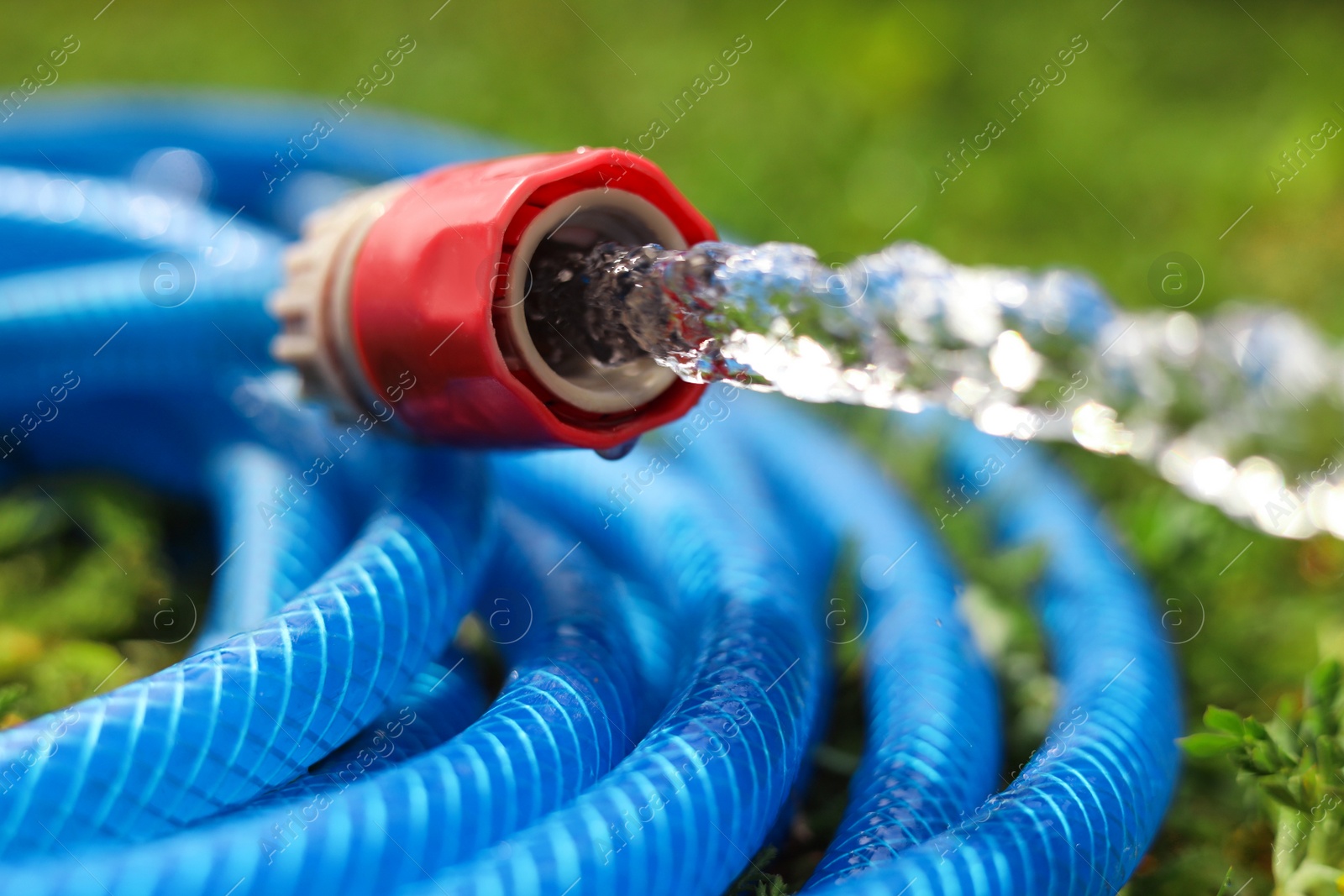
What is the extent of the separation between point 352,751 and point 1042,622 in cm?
93

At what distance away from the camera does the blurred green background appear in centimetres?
173

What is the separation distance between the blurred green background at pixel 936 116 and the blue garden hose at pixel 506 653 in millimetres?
232

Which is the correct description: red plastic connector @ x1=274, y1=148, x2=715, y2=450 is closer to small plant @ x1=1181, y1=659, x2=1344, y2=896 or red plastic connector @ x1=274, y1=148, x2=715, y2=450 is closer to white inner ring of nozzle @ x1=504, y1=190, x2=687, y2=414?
white inner ring of nozzle @ x1=504, y1=190, x2=687, y2=414

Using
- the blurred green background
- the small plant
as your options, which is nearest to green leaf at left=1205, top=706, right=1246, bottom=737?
the small plant

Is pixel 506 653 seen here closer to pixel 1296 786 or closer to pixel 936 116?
pixel 1296 786

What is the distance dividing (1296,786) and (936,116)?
7.09 feet

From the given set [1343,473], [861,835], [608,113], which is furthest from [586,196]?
[608,113]

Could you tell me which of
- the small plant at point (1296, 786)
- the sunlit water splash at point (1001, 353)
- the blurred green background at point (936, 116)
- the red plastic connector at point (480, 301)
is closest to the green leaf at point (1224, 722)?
the small plant at point (1296, 786)

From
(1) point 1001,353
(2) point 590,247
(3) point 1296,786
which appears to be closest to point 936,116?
(1) point 1001,353

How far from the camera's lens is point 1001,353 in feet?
4.08

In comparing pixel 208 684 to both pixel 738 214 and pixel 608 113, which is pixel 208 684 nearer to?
pixel 738 214

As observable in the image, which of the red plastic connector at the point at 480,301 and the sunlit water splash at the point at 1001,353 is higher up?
the red plastic connector at the point at 480,301

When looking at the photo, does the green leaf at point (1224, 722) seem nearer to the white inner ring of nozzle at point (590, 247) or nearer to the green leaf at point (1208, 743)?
the green leaf at point (1208, 743)

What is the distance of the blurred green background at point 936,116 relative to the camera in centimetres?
173
